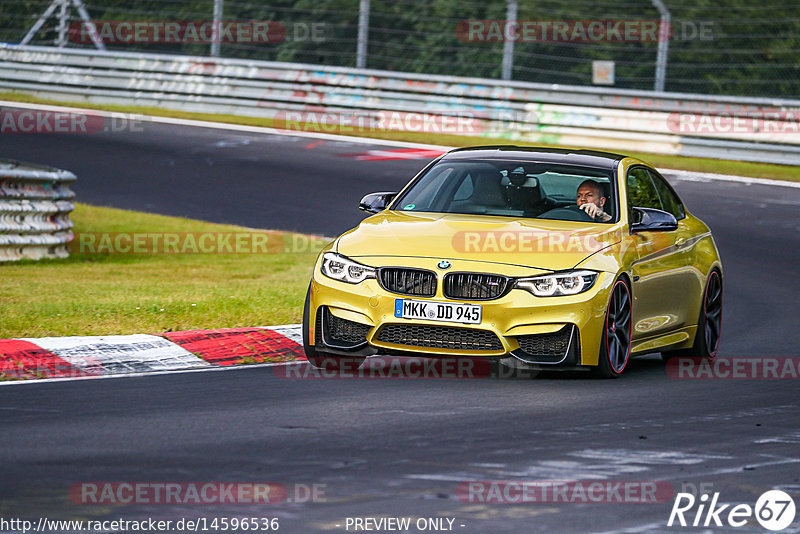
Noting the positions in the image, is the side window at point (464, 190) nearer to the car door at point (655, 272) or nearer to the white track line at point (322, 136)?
the car door at point (655, 272)

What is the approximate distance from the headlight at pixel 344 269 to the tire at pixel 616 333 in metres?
1.45

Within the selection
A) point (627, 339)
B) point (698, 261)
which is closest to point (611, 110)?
point (698, 261)

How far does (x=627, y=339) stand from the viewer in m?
9.27

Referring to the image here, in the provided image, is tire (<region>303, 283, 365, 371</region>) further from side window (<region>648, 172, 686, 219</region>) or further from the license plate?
side window (<region>648, 172, 686, 219</region>)

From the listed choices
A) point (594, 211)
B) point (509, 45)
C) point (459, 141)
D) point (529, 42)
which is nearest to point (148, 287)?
point (594, 211)

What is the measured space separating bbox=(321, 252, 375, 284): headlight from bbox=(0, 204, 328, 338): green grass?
77.4 inches

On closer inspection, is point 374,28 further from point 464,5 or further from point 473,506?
point 473,506

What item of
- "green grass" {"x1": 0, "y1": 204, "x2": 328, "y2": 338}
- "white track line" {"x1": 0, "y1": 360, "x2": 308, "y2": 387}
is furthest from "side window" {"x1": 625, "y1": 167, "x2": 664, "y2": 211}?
"green grass" {"x1": 0, "y1": 204, "x2": 328, "y2": 338}

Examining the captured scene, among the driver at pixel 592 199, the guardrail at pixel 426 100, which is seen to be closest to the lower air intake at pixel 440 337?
the driver at pixel 592 199

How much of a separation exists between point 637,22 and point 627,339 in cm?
1848

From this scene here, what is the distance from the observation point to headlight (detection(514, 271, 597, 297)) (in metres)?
8.63

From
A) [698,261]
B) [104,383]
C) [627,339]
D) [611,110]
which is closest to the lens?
[104,383]

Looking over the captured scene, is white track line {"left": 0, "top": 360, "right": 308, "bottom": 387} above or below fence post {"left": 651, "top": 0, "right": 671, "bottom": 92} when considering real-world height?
below

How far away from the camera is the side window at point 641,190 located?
10.1m
